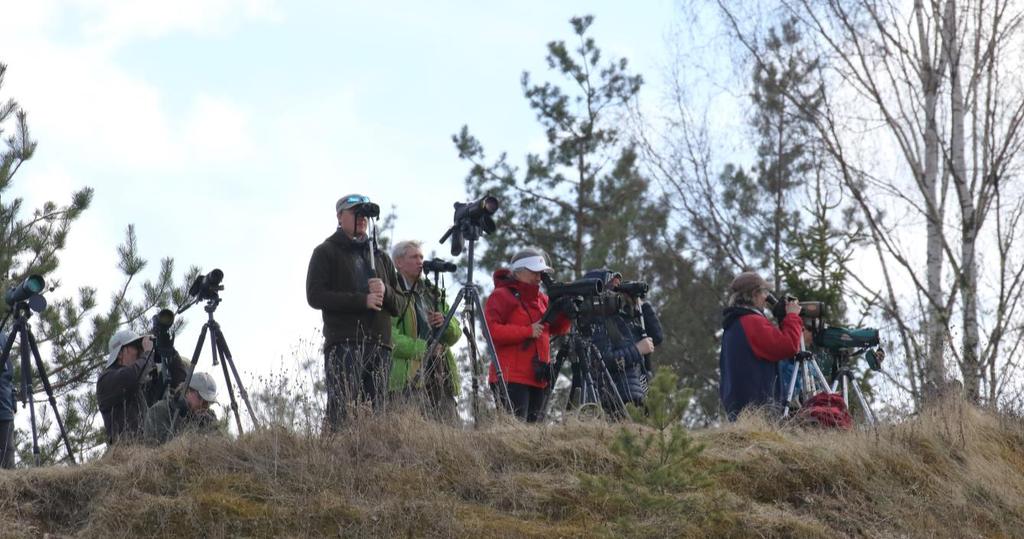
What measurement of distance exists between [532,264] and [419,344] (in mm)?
938

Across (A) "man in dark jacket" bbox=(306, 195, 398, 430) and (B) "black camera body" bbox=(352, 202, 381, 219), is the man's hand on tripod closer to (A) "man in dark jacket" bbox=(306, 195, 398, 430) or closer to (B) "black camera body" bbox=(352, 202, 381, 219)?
(A) "man in dark jacket" bbox=(306, 195, 398, 430)

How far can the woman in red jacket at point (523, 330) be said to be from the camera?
29.8ft

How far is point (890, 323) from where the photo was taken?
1705 cm

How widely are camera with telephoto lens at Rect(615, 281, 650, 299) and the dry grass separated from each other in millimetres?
1248

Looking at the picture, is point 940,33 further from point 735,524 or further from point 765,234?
point 735,524

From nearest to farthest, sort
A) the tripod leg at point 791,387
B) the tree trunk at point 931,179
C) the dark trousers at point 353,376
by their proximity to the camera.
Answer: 1. the dark trousers at point 353,376
2. the tripod leg at point 791,387
3. the tree trunk at point 931,179

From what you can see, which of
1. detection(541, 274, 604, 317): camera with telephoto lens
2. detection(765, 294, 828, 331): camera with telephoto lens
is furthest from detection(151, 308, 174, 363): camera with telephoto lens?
detection(765, 294, 828, 331): camera with telephoto lens

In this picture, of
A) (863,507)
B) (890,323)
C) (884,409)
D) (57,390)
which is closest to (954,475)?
(863,507)

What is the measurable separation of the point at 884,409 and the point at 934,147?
7209mm

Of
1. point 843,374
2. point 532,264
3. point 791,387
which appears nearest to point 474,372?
point 532,264

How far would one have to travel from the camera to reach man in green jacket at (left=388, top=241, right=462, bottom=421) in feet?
28.5

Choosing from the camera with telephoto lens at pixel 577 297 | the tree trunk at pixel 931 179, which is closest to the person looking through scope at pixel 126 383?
the camera with telephoto lens at pixel 577 297

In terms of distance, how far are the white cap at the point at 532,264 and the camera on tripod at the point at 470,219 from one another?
0.29 m

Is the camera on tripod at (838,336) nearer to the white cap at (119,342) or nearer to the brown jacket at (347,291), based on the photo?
the brown jacket at (347,291)
